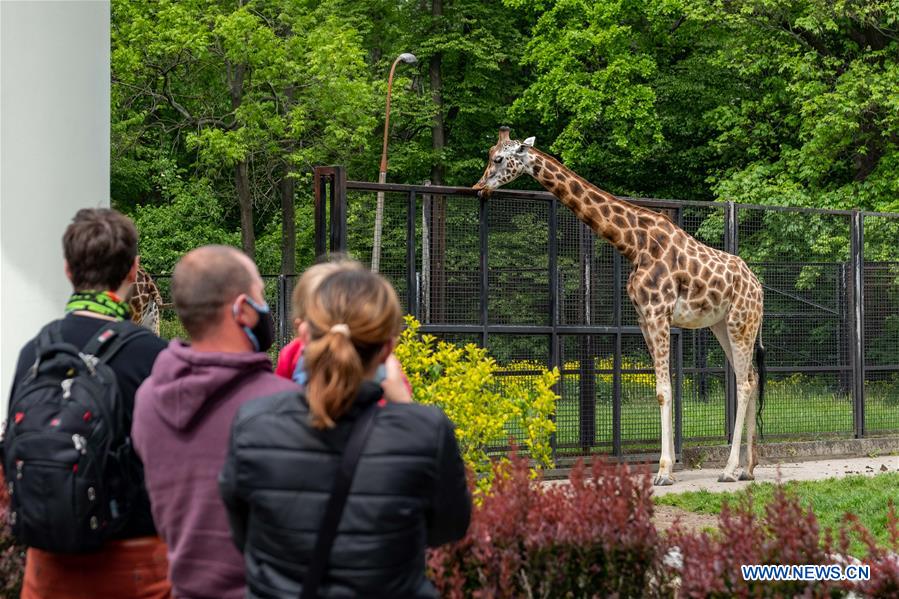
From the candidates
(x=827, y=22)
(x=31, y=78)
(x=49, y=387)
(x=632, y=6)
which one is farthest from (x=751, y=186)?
(x=49, y=387)

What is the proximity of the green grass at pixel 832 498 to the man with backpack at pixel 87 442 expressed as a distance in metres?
6.40

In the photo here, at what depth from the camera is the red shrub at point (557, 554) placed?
14.4 ft

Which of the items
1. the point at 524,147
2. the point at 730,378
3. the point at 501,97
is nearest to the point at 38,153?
the point at 524,147

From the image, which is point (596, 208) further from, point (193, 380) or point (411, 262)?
point (193, 380)

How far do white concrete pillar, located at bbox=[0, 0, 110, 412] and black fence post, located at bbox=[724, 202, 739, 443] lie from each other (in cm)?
927

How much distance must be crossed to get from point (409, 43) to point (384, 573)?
33.4m

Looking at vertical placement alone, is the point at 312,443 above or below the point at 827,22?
below

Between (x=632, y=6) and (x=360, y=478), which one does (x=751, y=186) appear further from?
(x=360, y=478)

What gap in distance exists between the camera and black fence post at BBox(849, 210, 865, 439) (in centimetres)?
1527

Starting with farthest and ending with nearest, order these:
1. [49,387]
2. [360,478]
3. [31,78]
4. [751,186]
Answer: [751,186] < [31,78] < [49,387] < [360,478]

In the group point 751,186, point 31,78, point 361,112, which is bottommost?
point 31,78

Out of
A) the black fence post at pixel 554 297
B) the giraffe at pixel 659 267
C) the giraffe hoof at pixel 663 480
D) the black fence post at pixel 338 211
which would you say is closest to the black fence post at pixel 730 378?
the giraffe at pixel 659 267

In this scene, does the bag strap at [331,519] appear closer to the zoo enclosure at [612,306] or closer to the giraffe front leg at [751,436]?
the zoo enclosure at [612,306]

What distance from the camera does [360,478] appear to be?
9.43 ft
